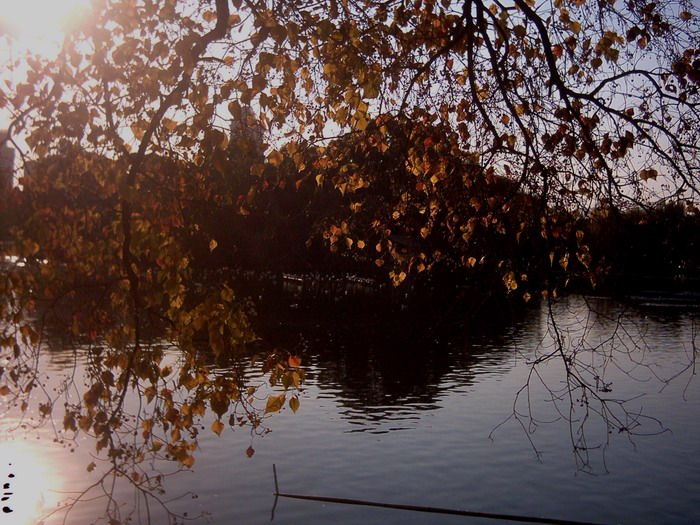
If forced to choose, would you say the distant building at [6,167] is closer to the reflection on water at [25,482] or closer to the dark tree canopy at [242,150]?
the dark tree canopy at [242,150]

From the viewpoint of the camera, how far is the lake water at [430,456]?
17.9 meters

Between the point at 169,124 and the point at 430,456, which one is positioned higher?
the point at 169,124

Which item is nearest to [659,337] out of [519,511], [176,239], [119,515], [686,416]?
[686,416]

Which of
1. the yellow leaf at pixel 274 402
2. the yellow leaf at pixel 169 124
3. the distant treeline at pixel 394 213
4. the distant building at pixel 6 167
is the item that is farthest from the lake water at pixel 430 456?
the distant building at pixel 6 167

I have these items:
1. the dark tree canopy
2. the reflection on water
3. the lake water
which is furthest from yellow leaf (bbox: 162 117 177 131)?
the reflection on water

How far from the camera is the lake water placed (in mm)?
17891

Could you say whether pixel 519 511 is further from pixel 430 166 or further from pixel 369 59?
pixel 369 59

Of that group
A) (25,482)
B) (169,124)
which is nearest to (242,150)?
(169,124)

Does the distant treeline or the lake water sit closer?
the distant treeline

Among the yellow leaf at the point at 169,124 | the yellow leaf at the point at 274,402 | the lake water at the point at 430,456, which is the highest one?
the yellow leaf at the point at 169,124

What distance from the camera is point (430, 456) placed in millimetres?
21656

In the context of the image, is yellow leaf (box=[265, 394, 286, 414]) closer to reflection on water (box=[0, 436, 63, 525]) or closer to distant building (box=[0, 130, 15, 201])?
distant building (box=[0, 130, 15, 201])

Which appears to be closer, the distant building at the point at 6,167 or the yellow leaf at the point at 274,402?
the yellow leaf at the point at 274,402

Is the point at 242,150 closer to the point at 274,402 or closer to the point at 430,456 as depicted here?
the point at 274,402
